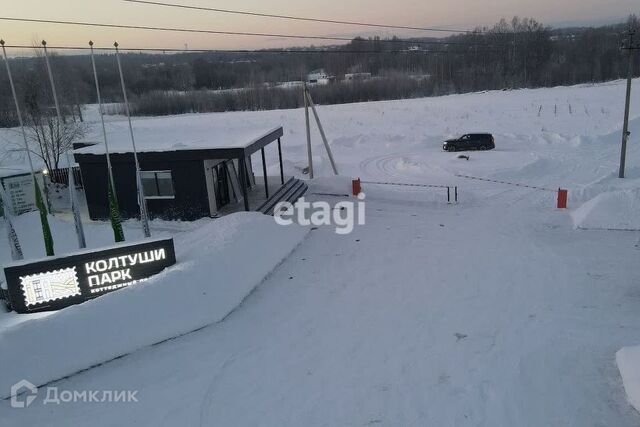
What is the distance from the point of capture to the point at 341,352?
10.2 meters

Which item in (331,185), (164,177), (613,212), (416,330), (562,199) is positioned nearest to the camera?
(416,330)

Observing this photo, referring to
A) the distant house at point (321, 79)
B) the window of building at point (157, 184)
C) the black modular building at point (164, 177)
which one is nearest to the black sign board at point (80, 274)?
the black modular building at point (164, 177)

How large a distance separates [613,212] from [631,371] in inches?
416

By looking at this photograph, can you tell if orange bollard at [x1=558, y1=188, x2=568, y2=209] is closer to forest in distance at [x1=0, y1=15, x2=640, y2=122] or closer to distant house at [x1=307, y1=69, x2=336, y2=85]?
forest in distance at [x1=0, y1=15, x2=640, y2=122]

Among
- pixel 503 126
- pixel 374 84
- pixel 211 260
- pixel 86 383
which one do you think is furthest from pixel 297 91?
pixel 86 383

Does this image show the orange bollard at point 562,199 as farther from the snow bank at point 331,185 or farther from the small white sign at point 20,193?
the small white sign at point 20,193

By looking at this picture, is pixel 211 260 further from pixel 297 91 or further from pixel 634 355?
pixel 297 91

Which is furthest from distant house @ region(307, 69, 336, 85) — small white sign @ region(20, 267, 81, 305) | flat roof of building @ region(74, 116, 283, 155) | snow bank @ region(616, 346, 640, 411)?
snow bank @ region(616, 346, 640, 411)

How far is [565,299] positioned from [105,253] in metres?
11.3

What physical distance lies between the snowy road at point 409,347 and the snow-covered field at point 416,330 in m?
0.04

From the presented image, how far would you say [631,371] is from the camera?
8.41m

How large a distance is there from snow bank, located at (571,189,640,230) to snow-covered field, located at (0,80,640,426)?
6cm

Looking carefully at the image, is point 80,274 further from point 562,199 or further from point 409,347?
point 562,199

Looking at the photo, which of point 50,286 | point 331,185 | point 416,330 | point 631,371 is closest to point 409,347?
point 416,330
